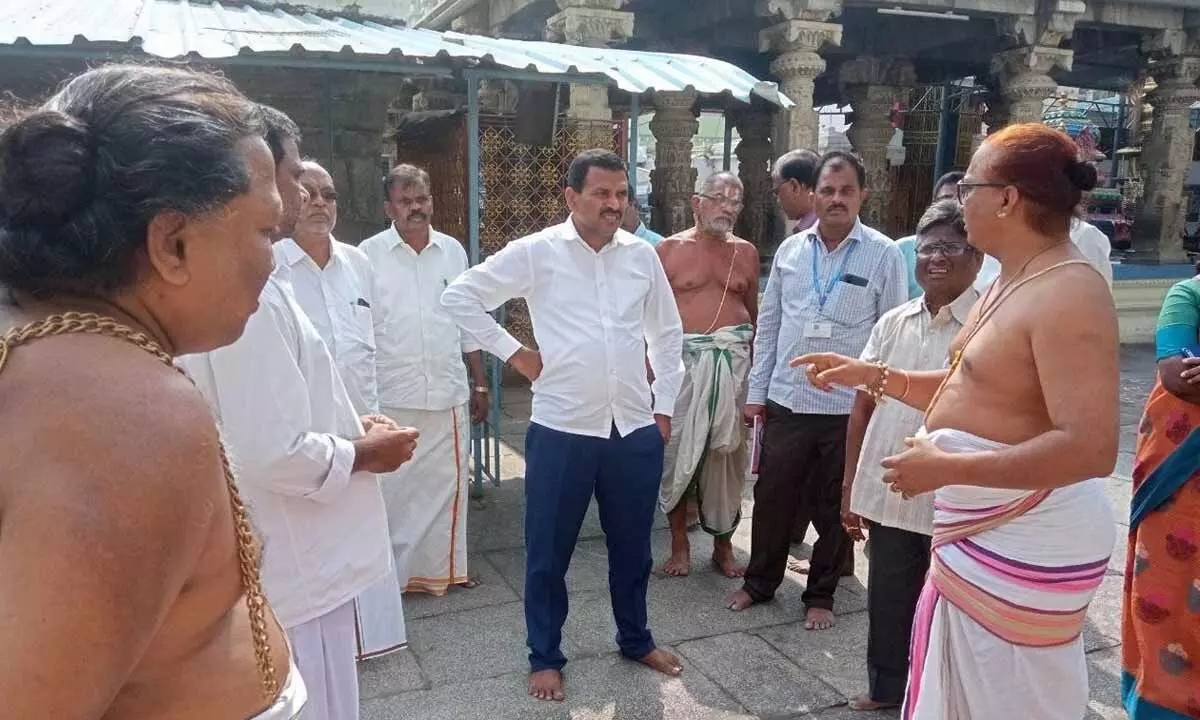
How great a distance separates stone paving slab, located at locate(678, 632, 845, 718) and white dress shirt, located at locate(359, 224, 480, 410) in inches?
60.8

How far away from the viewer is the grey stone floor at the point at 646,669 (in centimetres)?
287

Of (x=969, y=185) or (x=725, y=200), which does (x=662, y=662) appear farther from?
(x=725, y=200)

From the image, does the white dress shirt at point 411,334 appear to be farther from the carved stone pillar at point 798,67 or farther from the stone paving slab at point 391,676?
the carved stone pillar at point 798,67

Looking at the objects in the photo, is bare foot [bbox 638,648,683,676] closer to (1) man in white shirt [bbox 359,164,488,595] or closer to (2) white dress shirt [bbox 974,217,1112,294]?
(1) man in white shirt [bbox 359,164,488,595]

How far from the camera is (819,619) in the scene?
11.4 ft

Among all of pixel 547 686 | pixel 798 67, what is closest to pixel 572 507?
pixel 547 686

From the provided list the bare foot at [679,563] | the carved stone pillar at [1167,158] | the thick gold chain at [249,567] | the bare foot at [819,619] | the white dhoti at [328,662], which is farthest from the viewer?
the carved stone pillar at [1167,158]

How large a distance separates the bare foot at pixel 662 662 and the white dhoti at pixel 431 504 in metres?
1.07

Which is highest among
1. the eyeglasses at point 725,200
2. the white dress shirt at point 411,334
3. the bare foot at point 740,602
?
the eyeglasses at point 725,200

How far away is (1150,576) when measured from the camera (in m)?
2.62

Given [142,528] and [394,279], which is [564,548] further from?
[142,528]

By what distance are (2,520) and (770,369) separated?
328cm

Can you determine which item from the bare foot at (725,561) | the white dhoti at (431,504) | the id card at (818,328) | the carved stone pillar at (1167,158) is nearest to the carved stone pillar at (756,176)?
the carved stone pillar at (1167,158)

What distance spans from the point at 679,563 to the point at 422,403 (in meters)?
1.38
